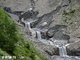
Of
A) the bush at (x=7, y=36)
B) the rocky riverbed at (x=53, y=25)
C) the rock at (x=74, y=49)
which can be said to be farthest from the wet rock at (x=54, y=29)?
the bush at (x=7, y=36)

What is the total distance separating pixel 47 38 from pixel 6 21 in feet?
73.4

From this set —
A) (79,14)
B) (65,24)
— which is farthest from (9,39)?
(79,14)

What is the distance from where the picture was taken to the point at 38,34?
35.6m

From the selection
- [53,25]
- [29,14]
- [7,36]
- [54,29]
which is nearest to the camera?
[7,36]

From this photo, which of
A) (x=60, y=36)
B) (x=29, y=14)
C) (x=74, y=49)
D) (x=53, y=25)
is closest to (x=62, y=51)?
(x=74, y=49)

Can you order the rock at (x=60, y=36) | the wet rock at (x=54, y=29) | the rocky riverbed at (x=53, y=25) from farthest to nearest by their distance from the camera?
the wet rock at (x=54, y=29)
the rock at (x=60, y=36)
the rocky riverbed at (x=53, y=25)

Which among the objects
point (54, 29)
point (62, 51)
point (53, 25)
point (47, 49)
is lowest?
point (62, 51)

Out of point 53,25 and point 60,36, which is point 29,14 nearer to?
point 53,25

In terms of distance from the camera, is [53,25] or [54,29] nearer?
[54,29]

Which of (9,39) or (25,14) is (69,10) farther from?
(9,39)

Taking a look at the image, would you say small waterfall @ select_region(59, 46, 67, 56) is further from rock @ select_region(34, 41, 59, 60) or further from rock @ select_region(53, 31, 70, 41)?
rock @ select_region(53, 31, 70, 41)

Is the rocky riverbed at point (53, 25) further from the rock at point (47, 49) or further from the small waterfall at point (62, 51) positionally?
the small waterfall at point (62, 51)

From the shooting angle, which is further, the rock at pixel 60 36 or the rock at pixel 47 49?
the rock at pixel 60 36

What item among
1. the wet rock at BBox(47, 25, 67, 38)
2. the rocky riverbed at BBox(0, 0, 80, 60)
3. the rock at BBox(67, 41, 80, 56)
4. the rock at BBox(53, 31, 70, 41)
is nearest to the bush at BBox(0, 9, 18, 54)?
the rocky riverbed at BBox(0, 0, 80, 60)
